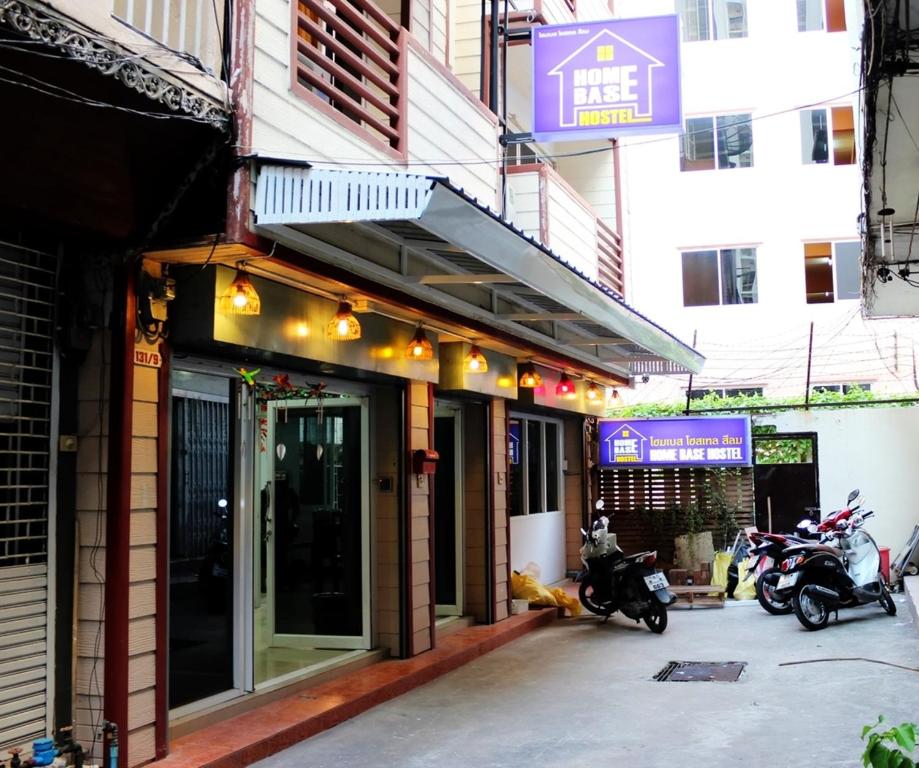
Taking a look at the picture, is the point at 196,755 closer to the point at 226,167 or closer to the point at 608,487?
the point at 226,167

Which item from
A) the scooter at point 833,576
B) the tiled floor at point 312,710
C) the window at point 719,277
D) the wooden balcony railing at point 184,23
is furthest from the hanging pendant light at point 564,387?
the window at point 719,277

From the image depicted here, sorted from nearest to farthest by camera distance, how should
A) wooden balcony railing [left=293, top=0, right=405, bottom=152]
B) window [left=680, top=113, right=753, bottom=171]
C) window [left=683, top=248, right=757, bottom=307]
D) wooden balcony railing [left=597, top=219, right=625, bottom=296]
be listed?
wooden balcony railing [left=293, top=0, right=405, bottom=152] → wooden balcony railing [left=597, top=219, right=625, bottom=296] → window [left=683, top=248, right=757, bottom=307] → window [left=680, top=113, right=753, bottom=171]

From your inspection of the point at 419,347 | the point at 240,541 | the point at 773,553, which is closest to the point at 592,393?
the point at 773,553

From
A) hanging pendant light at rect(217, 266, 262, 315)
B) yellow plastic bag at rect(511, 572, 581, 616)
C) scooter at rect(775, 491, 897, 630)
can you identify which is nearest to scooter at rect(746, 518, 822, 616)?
scooter at rect(775, 491, 897, 630)

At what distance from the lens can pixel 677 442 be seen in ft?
Result: 47.2

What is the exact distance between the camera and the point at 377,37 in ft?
23.3

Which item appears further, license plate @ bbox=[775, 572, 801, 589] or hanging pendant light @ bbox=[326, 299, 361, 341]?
license plate @ bbox=[775, 572, 801, 589]

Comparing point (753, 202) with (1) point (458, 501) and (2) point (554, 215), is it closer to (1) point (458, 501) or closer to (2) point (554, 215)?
(2) point (554, 215)

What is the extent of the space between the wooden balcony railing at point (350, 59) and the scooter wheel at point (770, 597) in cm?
678

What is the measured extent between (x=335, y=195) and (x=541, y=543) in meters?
9.26

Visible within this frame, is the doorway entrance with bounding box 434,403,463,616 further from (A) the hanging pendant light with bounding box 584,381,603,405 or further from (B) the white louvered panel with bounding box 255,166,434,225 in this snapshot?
(B) the white louvered panel with bounding box 255,166,434,225

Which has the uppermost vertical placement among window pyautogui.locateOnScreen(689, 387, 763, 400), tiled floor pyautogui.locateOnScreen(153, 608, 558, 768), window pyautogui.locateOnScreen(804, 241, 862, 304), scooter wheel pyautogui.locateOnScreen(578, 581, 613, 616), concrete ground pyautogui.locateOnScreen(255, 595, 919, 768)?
window pyautogui.locateOnScreen(804, 241, 862, 304)

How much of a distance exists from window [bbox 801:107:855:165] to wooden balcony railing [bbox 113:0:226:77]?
16573 millimetres

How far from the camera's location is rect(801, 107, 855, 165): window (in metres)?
19.8
